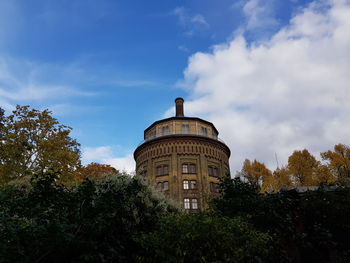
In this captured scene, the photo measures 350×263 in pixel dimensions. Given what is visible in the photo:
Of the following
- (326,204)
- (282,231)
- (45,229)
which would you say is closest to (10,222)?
(45,229)

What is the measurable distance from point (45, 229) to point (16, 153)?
15.7 metres

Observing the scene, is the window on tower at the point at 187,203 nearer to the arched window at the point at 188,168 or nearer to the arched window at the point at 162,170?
the arched window at the point at 188,168

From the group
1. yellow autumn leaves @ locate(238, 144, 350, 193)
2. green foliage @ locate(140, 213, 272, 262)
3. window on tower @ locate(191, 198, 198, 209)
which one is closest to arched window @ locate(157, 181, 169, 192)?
window on tower @ locate(191, 198, 198, 209)

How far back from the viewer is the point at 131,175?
11539 mm

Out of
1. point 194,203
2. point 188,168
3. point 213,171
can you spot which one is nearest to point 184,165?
point 188,168

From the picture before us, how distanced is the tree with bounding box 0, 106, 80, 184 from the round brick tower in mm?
15521

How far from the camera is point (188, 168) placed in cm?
3475

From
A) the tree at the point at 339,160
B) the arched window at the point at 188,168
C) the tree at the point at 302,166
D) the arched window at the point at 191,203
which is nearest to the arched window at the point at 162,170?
the arched window at the point at 188,168

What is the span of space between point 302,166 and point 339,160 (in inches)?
174

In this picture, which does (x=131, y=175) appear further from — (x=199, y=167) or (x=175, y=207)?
(x=199, y=167)

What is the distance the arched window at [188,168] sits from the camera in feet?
113

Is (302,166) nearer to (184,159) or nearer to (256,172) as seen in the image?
(256,172)

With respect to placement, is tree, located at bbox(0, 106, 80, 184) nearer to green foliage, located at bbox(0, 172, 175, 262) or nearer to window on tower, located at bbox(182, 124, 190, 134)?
green foliage, located at bbox(0, 172, 175, 262)

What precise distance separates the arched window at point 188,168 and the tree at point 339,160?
17.6 m
